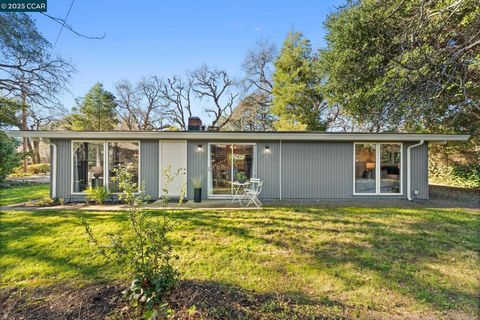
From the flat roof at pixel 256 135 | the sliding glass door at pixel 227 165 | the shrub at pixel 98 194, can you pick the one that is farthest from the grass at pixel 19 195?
the sliding glass door at pixel 227 165

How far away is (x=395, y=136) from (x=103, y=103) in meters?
26.3

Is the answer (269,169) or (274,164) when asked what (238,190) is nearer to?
(269,169)

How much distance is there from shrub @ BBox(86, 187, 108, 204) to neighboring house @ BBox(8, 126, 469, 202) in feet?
1.80

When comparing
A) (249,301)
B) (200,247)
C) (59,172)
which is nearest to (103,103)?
(59,172)

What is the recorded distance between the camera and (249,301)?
263 centimetres

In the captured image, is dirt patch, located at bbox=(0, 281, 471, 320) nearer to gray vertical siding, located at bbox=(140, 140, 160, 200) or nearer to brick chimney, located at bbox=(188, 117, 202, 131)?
gray vertical siding, located at bbox=(140, 140, 160, 200)

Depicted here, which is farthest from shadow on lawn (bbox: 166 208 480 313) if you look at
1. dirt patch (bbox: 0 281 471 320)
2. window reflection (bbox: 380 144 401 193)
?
window reflection (bbox: 380 144 401 193)

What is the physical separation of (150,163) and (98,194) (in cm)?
175

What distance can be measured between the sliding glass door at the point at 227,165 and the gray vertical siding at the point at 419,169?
5334mm

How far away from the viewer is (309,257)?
3.81 metres

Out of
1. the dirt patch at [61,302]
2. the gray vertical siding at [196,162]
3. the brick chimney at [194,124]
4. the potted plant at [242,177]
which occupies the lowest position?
the dirt patch at [61,302]

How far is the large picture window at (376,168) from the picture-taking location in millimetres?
8250

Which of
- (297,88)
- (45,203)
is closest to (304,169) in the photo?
(45,203)

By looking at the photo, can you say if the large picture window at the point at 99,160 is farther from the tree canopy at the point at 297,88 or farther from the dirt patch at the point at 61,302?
the tree canopy at the point at 297,88
